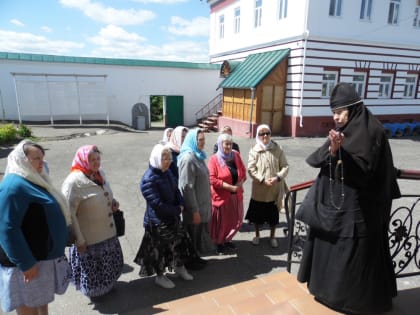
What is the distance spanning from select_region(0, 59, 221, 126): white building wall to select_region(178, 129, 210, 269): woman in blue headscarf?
15022mm

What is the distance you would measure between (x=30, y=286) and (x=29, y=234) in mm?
443

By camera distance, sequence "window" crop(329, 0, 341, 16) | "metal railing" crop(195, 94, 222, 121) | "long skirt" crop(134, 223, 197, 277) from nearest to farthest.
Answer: "long skirt" crop(134, 223, 197, 277) → "window" crop(329, 0, 341, 16) → "metal railing" crop(195, 94, 222, 121)

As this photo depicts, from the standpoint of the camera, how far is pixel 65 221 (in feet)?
7.94

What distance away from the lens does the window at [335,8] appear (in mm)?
13083

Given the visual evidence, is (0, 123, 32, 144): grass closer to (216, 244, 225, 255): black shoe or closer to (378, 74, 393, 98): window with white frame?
(216, 244, 225, 255): black shoe

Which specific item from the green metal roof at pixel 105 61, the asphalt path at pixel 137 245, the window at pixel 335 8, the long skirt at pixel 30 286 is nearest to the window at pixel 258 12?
the window at pixel 335 8

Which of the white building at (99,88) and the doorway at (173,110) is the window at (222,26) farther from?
the doorway at (173,110)

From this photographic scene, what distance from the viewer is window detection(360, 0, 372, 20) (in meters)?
13.8

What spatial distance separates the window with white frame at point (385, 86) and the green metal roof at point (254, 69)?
19.1ft

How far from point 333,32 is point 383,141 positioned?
13.5 meters

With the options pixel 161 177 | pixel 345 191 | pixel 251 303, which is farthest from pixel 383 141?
pixel 161 177

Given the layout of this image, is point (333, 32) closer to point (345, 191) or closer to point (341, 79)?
point (341, 79)

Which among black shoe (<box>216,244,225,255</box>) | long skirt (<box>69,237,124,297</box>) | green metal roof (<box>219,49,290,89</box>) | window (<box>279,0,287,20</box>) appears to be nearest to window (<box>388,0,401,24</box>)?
window (<box>279,0,287,20</box>)

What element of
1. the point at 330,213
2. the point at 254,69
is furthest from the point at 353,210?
the point at 254,69
